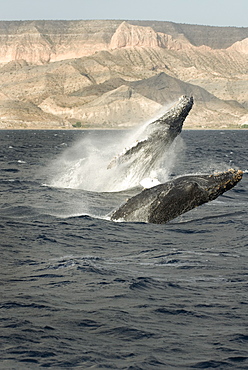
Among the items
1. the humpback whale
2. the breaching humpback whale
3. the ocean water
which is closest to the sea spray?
the breaching humpback whale

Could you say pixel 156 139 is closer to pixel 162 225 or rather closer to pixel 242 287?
pixel 162 225

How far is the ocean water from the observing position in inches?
357

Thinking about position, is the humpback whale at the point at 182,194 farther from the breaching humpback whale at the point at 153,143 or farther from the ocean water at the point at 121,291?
the breaching humpback whale at the point at 153,143

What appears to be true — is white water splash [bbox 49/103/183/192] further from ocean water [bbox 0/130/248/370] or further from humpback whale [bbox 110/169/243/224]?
humpback whale [bbox 110/169/243/224]

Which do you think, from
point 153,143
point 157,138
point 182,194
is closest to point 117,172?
point 153,143

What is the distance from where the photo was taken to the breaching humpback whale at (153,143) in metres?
22.2

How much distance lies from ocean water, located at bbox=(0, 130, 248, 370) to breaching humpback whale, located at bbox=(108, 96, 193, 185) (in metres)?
2.50

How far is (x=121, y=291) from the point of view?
39.1 feet

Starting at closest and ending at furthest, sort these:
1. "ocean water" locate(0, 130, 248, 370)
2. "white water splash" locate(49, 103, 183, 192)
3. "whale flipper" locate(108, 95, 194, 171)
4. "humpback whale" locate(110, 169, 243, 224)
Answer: "ocean water" locate(0, 130, 248, 370)
"humpback whale" locate(110, 169, 243, 224)
"whale flipper" locate(108, 95, 194, 171)
"white water splash" locate(49, 103, 183, 192)

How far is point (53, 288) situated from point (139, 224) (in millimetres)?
5148

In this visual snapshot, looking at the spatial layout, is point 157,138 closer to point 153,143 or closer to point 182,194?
point 153,143

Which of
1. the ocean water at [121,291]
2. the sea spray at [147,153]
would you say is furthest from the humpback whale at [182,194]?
the sea spray at [147,153]

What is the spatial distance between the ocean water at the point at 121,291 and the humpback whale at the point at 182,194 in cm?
65

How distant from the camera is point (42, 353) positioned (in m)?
9.00
